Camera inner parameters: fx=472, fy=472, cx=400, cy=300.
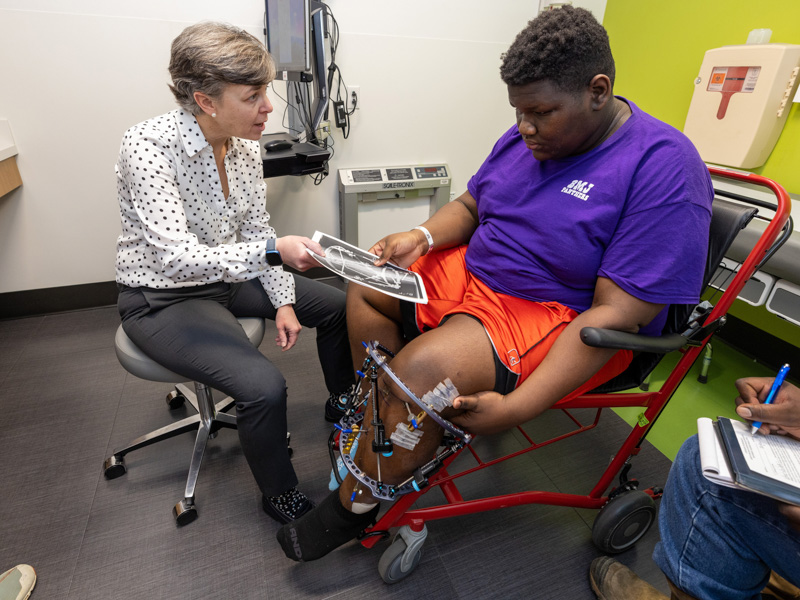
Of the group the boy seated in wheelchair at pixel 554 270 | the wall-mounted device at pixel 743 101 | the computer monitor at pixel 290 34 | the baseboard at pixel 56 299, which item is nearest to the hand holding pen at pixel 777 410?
the boy seated in wheelchair at pixel 554 270

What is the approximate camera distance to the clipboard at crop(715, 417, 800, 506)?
75cm

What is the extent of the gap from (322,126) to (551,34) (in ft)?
5.57

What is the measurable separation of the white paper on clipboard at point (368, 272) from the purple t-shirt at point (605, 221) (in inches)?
9.0

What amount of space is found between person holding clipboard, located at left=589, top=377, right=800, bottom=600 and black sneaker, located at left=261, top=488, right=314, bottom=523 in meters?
0.92

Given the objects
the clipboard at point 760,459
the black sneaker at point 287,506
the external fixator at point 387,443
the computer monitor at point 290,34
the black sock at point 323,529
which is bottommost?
the black sneaker at point 287,506

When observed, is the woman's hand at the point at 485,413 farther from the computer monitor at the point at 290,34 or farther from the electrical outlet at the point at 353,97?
the electrical outlet at the point at 353,97

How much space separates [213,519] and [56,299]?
1738 mm

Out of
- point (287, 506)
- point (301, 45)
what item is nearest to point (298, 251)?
point (287, 506)

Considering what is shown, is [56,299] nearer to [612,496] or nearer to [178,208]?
[178,208]

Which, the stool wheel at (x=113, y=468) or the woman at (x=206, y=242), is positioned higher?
the woman at (x=206, y=242)

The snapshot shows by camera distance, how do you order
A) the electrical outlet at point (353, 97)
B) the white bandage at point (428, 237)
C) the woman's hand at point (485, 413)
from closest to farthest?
the woman's hand at point (485, 413) → the white bandage at point (428, 237) → the electrical outlet at point (353, 97)

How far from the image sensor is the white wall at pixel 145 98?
207 cm

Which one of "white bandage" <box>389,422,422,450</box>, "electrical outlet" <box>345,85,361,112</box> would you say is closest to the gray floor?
"white bandage" <box>389,422,422,450</box>

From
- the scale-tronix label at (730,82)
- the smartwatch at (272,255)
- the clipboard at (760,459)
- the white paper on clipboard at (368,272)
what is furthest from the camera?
the scale-tronix label at (730,82)
